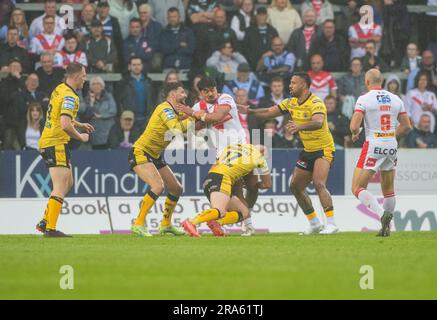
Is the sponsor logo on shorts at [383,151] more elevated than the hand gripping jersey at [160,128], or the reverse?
the hand gripping jersey at [160,128]

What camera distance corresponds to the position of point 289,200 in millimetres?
22109

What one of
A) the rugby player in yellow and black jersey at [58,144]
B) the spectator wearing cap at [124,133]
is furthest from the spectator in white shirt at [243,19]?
the rugby player in yellow and black jersey at [58,144]

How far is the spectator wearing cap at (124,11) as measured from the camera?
25.6 metres

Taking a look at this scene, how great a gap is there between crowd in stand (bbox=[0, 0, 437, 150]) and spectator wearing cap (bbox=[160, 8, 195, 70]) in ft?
0.07

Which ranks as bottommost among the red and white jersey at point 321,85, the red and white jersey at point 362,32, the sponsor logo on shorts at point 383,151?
the sponsor logo on shorts at point 383,151

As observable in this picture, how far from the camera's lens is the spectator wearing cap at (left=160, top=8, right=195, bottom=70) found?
24969mm

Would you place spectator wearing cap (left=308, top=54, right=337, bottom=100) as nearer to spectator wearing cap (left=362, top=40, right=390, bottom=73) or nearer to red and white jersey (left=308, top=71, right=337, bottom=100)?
red and white jersey (left=308, top=71, right=337, bottom=100)

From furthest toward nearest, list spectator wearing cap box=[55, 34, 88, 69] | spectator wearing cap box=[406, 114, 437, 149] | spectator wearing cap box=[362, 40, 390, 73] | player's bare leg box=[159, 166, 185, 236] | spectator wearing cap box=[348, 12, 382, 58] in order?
1. spectator wearing cap box=[348, 12, 382, 58]
2. spectator wearing cap box=[362, 40, 390, 73]
3. spectator wearing cap box=[406, 114, 437, 149]
4. spectator wearing cap box=[55, 34, 88, 69]
5. player's bare leg box=[159, 166, 185, 236]

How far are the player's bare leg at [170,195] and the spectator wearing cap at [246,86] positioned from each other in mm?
5946

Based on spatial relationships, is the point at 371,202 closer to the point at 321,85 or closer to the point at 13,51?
the point at 321,85

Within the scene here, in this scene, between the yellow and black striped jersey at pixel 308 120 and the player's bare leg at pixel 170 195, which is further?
the player's bare leg at pixel 170 195

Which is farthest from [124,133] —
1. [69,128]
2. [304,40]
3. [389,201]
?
[389,201]

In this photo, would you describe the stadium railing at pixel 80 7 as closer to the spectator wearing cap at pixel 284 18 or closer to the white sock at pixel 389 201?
the spectator wearing cap at pixel 284 18

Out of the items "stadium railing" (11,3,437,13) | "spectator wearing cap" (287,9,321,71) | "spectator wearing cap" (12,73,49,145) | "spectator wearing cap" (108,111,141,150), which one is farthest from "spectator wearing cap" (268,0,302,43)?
"spectator wearing cap" (12,73,49,145)
